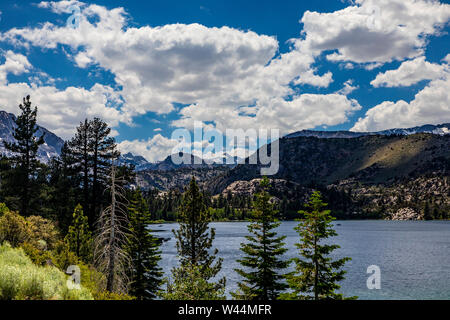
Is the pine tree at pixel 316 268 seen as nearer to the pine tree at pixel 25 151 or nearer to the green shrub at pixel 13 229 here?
the green shrub at pixel 13 229

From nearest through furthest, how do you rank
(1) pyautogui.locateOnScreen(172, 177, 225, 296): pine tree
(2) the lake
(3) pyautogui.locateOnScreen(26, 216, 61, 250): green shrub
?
(3) pyautogui.locateOnScreen(26, 216, 61, 250): green shrub, (1) pyautogui.locateOnScreen(172, 177, 225, 296): pine tree, (2) the lake

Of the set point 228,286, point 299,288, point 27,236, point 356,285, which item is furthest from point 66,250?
point 356,285

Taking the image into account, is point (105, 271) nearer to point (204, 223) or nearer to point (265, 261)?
point (265, 261)

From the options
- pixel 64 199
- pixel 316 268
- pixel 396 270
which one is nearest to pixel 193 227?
pixel 316 268

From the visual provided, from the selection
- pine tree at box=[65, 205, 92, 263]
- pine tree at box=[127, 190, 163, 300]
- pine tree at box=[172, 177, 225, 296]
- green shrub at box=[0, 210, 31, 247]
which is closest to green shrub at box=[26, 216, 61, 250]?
pine tree at box=[65, 205, 92, 263]

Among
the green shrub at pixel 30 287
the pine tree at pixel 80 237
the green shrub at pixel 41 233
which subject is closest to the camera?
the green shrub at pixel 30 287

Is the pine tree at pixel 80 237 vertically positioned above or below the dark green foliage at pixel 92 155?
below

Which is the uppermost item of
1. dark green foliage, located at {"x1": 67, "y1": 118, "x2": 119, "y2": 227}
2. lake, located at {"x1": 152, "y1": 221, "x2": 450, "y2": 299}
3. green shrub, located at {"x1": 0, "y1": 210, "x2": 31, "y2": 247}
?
dark green foliage, located at {"x1": 67, "y1": 118, "x2": 119, "y2": 227}

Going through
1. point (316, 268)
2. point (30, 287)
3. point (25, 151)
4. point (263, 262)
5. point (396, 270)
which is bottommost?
point (396, 270)

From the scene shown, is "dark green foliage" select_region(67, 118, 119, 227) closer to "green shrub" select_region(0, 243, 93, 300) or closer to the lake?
the lake

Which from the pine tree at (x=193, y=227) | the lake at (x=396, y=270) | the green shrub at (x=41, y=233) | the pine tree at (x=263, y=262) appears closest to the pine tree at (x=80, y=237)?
the green shrub at (x=41, y=233)

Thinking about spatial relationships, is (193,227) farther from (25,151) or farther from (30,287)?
(30,287)

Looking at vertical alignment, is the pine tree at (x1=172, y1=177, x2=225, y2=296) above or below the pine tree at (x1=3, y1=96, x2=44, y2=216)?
below
